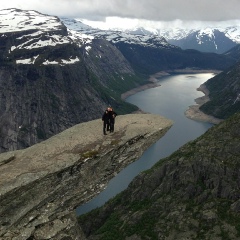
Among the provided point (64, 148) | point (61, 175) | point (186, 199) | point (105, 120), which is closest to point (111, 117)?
point (105, 120)

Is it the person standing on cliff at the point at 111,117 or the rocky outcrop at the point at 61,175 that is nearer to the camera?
the rocky outcrop at the point at 61,175

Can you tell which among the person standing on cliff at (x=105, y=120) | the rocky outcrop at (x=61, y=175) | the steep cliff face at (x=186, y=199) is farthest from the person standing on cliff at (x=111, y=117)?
the steep cliff face at (x=186, y=199)

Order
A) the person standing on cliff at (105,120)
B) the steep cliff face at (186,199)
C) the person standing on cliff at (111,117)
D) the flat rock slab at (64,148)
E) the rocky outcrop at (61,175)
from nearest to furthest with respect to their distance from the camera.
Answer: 1. the rocky outcrop at (61,175)
2. the flat rock slab at (64,148)
3. the person standing on cliff at (105,120)
4. the person standing on cliff at (111,117)
5. the steep cliff face at (186,199)

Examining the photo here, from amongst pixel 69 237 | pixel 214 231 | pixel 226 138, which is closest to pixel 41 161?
pixel 69 237

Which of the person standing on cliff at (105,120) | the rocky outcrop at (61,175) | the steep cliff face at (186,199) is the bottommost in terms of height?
the steep cliff face at (186,199)

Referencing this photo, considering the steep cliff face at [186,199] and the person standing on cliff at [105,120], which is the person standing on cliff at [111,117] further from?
the steep cliff face at [186,199]
